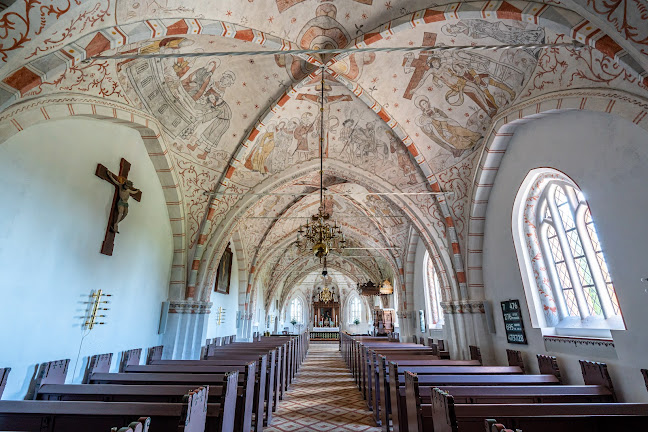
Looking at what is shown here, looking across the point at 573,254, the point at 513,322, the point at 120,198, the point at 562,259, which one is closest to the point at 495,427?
the point at 573,254

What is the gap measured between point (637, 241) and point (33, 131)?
850cm

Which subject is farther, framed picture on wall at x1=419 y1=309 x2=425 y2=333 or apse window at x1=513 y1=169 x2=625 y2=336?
framed picture on wall at x1=419 y1=309 x2=425 y2=333

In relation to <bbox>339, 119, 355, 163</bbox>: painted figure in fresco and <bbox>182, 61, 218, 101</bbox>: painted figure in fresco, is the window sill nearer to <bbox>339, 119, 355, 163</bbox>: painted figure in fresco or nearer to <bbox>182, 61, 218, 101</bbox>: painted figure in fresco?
<bbox>339, 119, 355, 163</bbox>: painted figure in fresco

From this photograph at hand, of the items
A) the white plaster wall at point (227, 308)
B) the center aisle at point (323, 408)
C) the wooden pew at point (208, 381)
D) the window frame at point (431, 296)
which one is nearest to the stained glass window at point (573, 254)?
the center aisle at point (323, 408)

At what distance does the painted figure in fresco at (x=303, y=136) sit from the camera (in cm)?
857

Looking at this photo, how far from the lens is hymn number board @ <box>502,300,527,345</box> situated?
22.5 ft

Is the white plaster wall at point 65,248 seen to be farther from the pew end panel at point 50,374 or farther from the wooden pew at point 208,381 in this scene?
the wooden pew at point 208,381

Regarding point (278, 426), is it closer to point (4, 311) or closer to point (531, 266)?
point (4, 311)

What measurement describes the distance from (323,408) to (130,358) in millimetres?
4152

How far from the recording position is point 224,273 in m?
13.0

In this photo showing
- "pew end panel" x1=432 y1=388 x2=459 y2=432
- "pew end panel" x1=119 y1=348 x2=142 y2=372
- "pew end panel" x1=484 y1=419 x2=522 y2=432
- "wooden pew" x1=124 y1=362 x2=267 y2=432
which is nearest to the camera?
"pew end panel" x1=484 y1=419 x2=522 y2=432

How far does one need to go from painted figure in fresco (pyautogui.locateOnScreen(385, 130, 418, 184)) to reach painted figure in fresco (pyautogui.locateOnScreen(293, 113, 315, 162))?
211 cm

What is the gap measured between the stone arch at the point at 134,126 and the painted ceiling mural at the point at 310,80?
0.09 meters

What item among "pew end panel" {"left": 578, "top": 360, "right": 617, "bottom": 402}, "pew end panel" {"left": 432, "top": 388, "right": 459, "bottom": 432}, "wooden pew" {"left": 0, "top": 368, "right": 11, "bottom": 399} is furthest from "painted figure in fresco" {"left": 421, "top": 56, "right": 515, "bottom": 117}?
"wooden pew" {"left": 0, "top": 368, "right": 11, "bottom": 399}
